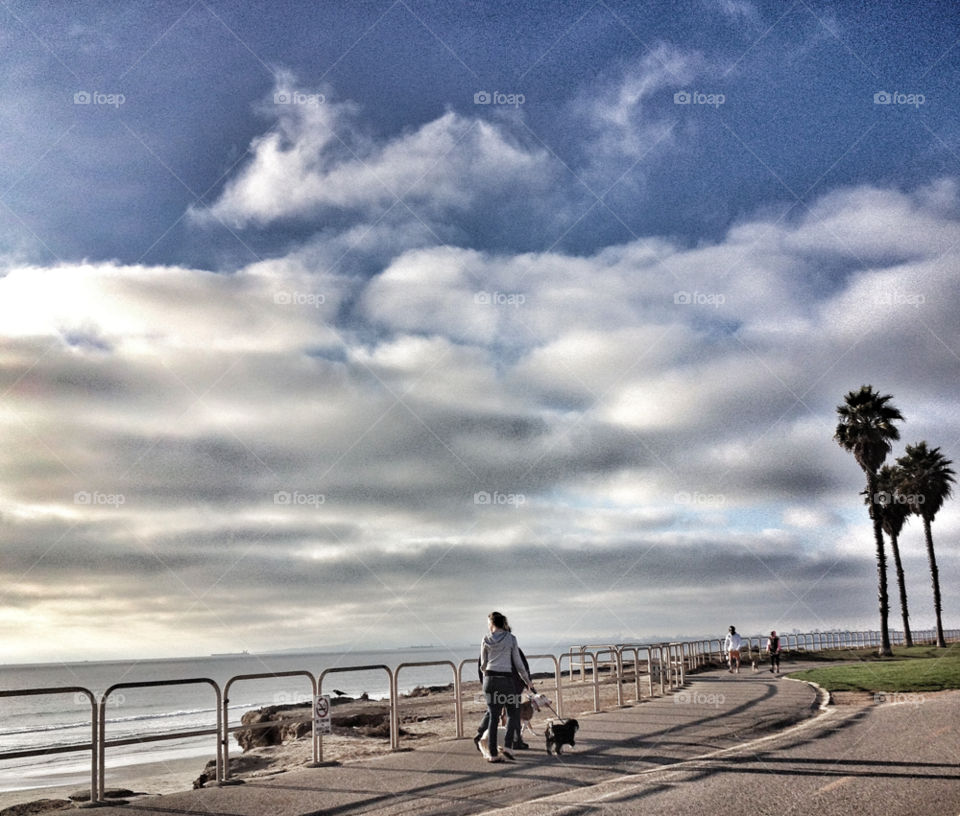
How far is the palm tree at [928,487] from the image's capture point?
2483 inches

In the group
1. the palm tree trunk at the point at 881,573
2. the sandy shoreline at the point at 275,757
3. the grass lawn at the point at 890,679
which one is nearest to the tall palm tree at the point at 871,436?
the palm tree trunk at the point at 881,573

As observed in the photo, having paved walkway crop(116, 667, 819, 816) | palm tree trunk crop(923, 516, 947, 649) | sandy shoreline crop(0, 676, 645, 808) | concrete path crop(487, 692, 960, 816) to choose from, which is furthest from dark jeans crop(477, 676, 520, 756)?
palm tree trunk crop(923, 516, 947, 649)

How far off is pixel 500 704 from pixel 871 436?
4757cm

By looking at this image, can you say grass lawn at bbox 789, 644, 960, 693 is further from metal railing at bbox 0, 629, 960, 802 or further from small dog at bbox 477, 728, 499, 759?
small dog at bbox 477, 728, 499, 759

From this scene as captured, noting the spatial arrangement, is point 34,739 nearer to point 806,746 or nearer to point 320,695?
point 320,695

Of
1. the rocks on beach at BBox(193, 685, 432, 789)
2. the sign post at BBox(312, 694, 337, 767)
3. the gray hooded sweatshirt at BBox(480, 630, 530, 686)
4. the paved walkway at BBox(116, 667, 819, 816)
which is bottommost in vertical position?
the rocks on beach at BBox(193, 685, 432, 789)

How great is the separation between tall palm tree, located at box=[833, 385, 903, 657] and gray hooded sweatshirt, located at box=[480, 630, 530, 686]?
46.5m

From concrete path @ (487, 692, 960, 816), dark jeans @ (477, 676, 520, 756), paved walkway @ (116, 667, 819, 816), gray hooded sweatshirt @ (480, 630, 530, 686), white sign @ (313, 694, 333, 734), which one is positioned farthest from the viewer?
white sign @ (313, 694, 333, 734)

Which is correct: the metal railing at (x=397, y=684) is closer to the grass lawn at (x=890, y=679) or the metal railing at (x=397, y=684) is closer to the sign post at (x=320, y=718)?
the sign post at (x=320, y=718)

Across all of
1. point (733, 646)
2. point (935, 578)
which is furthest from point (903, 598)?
point (733, 646)

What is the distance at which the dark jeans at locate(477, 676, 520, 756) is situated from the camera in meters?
11.8

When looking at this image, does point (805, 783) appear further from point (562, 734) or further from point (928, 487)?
point (928, 487)

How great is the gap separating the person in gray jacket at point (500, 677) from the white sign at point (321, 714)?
7.25 feet

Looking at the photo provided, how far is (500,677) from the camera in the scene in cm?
1197
